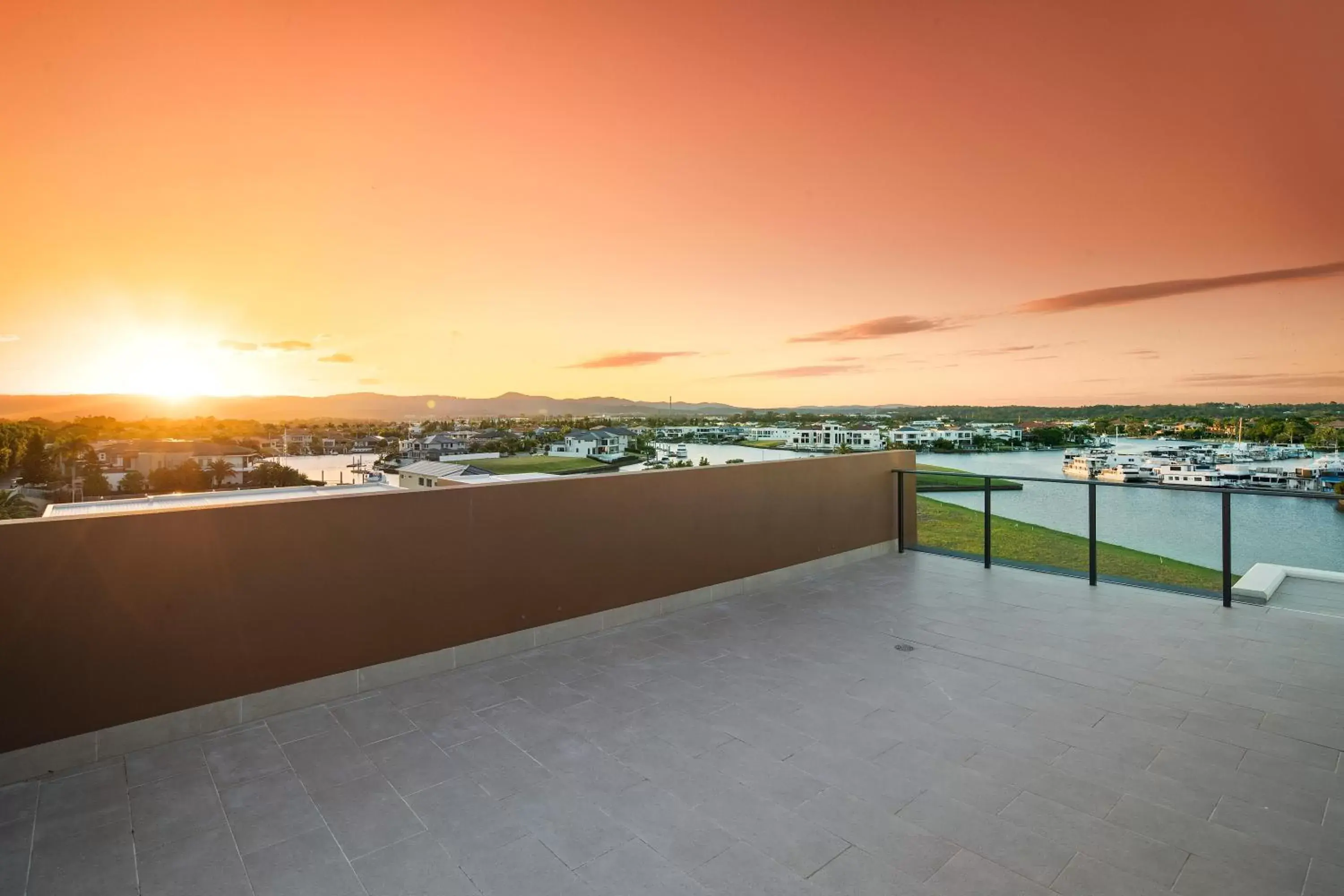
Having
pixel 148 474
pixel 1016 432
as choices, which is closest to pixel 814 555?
pixel 1016 432

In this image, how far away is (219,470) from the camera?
332 centimetres

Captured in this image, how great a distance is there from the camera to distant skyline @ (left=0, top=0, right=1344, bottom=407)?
435 centimetres

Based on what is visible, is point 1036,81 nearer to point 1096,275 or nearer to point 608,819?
point 1096,275

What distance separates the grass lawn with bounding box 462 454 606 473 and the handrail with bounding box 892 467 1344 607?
342cm

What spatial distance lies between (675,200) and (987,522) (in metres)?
4.79

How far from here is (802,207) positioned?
303 inches

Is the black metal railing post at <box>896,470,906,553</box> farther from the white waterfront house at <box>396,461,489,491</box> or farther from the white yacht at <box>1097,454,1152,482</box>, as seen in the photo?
the white waterfront house at <box>396,461,489,491</box>

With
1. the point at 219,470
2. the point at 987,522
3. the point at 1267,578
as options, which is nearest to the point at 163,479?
the point at 219,470

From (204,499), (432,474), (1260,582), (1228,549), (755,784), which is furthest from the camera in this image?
(1260,582)

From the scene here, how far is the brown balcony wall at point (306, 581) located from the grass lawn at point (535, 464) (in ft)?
1.20

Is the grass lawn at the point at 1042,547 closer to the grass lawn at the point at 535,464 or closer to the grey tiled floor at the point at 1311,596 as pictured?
the grey tiled floor at the point at 1311,596

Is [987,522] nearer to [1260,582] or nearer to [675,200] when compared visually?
[1260,582]

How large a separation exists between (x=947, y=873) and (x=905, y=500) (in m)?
4.99

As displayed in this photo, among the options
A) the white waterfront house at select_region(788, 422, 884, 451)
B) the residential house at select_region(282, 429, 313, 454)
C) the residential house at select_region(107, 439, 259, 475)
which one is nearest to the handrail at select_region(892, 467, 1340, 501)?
the white waterfront house at select_region(788, 422, 884, 451)
